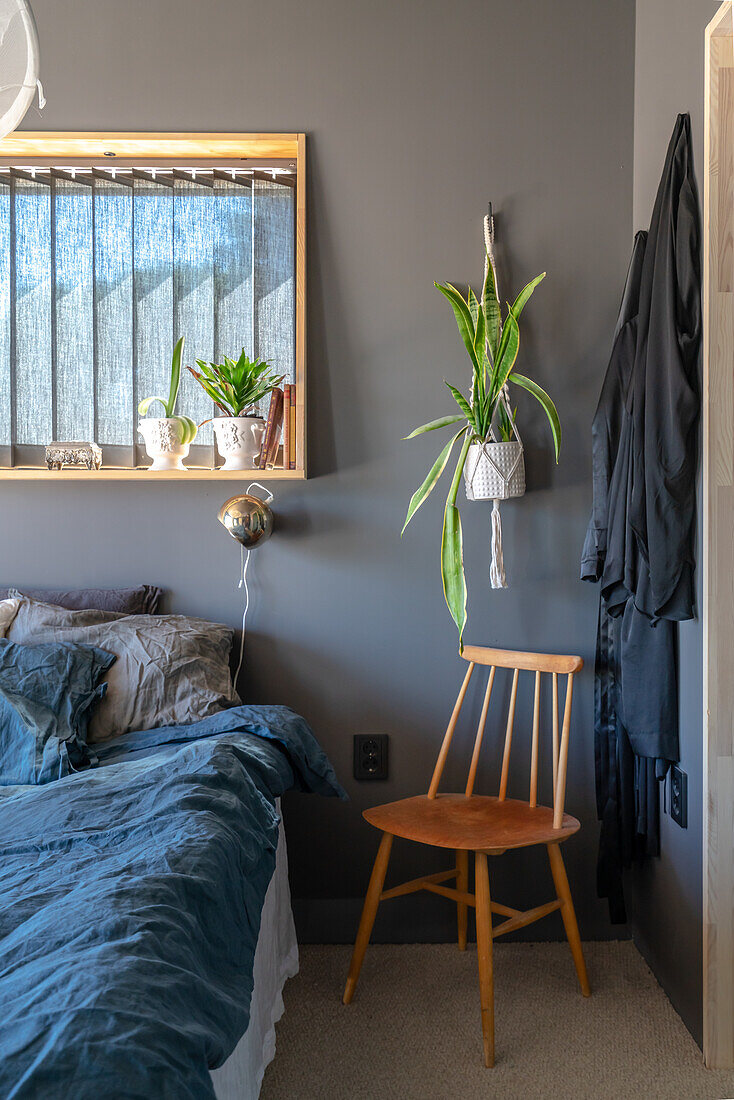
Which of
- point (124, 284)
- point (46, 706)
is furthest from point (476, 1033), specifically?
point (124, 284)

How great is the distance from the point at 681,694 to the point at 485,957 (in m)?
0.76

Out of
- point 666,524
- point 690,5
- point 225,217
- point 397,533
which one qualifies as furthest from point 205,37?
point 666,524

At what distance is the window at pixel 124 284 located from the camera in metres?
2.46

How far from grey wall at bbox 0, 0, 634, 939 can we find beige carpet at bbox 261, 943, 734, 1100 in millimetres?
148

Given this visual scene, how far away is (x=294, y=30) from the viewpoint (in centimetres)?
238

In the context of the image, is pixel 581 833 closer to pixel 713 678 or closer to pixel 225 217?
pixel 713 678

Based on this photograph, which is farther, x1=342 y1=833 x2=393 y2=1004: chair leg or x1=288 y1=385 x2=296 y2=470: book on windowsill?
x1=288 y1=385 x2=296 y2=470: book on windowsill

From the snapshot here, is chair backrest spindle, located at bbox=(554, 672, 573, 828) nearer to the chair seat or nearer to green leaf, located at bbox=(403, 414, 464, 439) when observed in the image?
the chair seat

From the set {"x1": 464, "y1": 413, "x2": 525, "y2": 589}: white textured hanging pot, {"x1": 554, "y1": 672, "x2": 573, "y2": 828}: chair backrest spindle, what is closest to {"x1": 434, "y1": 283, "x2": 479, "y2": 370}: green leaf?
{"x1": 464, "y1": 413, "x2": 525, "y2": 589}: white textured hanging pot

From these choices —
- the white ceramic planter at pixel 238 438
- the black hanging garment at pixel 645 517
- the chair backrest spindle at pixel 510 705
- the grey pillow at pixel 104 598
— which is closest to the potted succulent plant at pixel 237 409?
the white ceramic planter at pixel 238 438

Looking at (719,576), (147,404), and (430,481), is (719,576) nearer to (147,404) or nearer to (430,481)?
(430,481)

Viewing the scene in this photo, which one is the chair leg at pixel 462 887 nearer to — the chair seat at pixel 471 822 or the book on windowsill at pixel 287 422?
the chair seat at pixel 471 822

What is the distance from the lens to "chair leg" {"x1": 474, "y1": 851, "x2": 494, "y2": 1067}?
184 centimetres

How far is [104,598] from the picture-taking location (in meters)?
2.35
